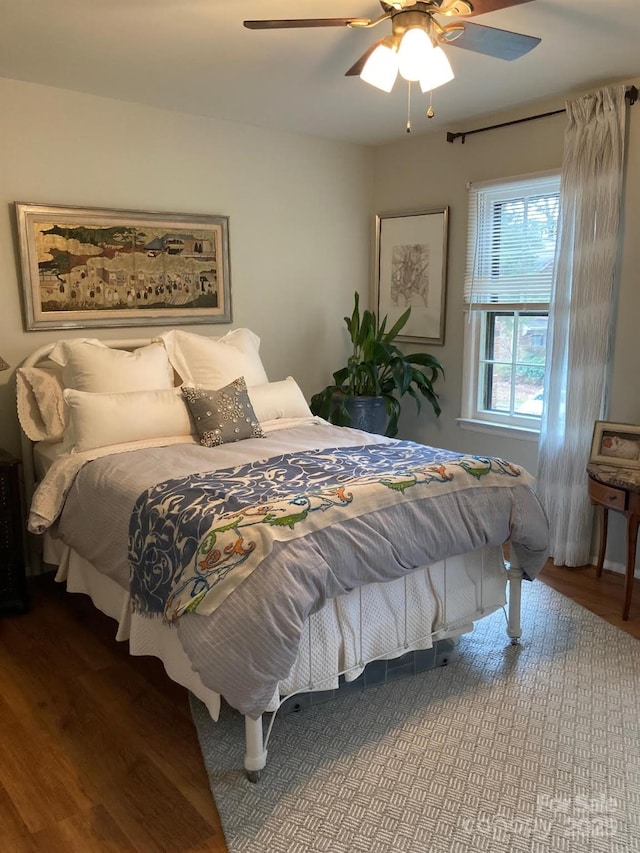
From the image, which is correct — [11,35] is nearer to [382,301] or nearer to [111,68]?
[111,68]

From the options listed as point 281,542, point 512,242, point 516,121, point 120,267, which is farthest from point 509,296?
point 281,542

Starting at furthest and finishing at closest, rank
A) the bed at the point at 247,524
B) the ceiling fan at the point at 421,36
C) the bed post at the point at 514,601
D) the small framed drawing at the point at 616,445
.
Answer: the small framed drawing at the point at 616,445 < the bed post at the point at 514,601 < the ceiling fan at the point at 421,36 < the bed at the point at 247,524

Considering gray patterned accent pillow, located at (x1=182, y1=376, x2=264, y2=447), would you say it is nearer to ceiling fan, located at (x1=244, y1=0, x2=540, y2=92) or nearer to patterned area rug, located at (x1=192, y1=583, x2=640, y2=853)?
patterned area rug, located at (x1=192, y1=583, x2=640, y2=853)

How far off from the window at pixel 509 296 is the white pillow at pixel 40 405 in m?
2.46

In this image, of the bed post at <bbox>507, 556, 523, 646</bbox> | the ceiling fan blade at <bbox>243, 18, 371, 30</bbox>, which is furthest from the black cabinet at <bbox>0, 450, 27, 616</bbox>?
the bed post at <bbox>507, 556, 523, 646</bbox>

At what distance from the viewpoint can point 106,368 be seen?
3193 mm

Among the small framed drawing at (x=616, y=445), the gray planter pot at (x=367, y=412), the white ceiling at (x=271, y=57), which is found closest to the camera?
the white ceiling at (x=271, y=57)

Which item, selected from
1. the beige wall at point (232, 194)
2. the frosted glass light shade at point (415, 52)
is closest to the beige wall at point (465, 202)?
the beige wall at point (232, 194)

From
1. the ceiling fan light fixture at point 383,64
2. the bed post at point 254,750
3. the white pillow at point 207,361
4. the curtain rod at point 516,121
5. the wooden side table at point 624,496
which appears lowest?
the bed post at point 254,750

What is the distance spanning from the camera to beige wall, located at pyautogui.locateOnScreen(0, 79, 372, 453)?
132 inches

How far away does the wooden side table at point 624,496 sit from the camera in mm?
3012

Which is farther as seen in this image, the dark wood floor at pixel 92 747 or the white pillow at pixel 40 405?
the white pillow at pixel 40 405

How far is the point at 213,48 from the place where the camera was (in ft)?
9.27

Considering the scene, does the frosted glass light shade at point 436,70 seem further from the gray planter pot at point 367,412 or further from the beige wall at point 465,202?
the gray planter pot at point 367,412
